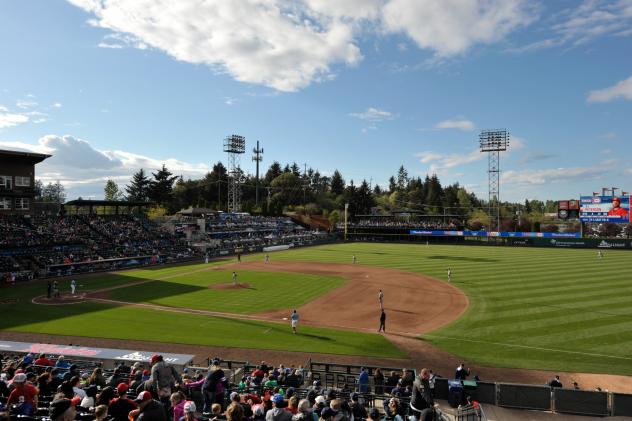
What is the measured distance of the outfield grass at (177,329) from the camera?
21.8 meters

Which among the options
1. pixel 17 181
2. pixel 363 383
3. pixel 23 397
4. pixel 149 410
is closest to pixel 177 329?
pixel 363 383

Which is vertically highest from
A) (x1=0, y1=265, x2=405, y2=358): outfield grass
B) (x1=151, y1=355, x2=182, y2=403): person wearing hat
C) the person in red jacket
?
the person in red jacket

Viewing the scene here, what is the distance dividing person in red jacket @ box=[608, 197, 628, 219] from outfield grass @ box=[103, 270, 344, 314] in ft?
185

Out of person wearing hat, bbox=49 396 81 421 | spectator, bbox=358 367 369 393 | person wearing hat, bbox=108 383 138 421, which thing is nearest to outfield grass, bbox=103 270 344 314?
spectator, bbox=358 367 369 393

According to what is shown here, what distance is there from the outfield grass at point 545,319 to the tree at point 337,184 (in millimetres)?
108922

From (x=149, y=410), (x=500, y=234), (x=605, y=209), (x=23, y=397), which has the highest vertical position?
(x=605, y=209)

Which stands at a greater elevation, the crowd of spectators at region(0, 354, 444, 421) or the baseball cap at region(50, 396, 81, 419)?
the baseball cap at region(50, 396, 81, 419)

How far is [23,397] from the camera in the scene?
25.8 ft

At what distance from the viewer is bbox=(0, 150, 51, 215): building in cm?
5031

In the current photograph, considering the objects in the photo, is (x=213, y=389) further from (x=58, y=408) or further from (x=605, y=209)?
(x=605, y=209)

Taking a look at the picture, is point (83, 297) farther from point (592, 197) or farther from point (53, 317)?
point (592, 197)

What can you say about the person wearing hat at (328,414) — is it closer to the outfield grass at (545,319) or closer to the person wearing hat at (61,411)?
the person wearing hat at (61,411)

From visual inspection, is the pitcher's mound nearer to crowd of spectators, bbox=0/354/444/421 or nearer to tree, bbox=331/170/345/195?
crowd of spectators, bbox=0/354/444/421

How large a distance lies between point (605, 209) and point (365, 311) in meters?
62.9
